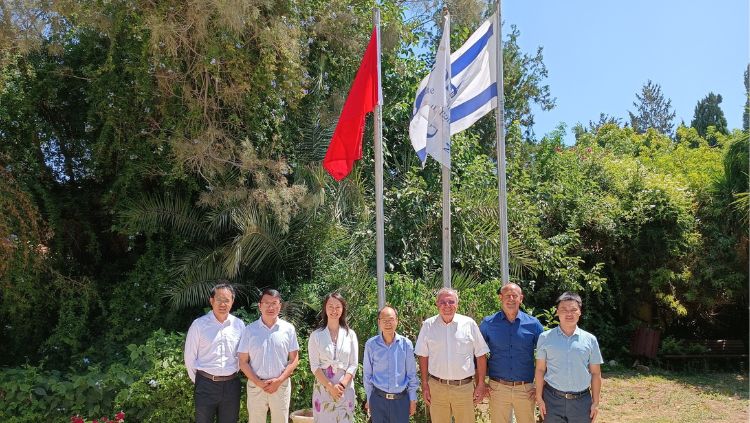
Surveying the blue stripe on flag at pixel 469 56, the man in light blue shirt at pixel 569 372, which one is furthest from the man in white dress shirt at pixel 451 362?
the blue stripe on flag at pixel 469 56

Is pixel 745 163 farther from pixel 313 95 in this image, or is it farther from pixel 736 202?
pixel 313 95

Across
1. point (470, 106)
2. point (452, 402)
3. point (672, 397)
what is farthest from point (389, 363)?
point (672, 397)

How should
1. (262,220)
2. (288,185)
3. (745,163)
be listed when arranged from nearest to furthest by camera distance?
(262,220) < (288,185) < (745,163)

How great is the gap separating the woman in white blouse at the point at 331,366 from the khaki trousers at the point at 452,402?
2.24 feet

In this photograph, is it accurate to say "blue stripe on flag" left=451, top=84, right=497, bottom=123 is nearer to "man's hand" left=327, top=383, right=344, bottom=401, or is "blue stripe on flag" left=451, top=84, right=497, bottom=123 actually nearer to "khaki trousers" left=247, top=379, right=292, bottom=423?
"man's hand" left=327, top=383, right=344, bottom=401

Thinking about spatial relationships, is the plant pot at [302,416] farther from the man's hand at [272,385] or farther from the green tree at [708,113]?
the green tree at [708,113]

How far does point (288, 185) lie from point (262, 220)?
0.95 metres

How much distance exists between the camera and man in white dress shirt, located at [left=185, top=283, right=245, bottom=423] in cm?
511

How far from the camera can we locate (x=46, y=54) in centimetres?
929

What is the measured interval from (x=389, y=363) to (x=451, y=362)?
1.61ft

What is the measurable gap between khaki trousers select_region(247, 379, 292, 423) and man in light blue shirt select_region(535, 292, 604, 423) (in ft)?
6.62

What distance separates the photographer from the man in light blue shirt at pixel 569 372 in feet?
15.5

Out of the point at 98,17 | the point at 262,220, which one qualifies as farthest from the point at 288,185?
the point at 98,17

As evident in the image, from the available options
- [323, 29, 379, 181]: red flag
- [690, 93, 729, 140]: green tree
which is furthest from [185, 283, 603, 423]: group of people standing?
[690, 93, 729, 140]: green tree
